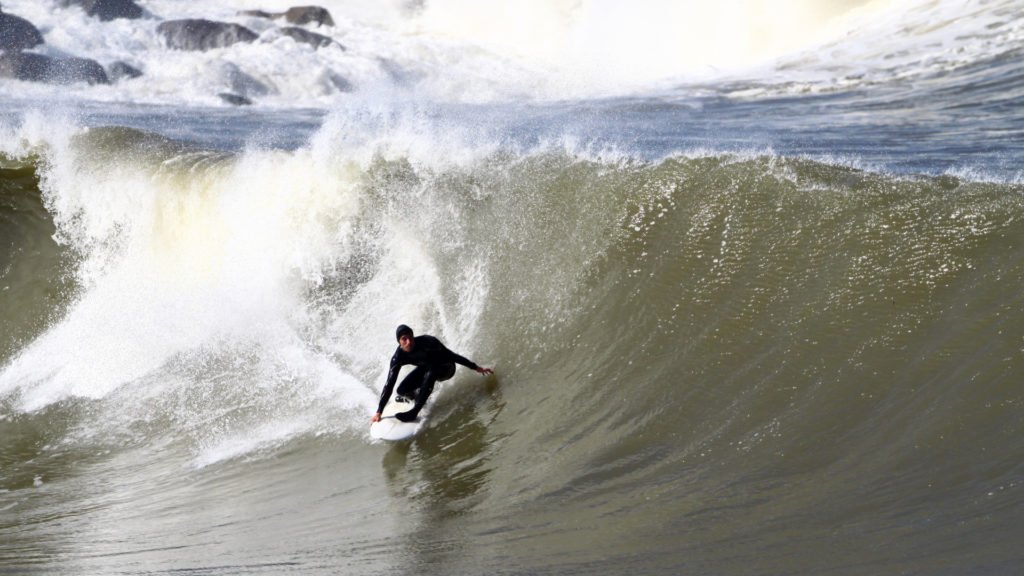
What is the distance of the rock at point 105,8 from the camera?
99.5 ft

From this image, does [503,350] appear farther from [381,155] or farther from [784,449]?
[381,155]

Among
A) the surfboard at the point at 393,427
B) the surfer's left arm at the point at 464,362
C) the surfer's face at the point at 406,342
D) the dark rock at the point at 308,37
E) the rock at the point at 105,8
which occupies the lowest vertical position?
the surfboard at the point at 393,427

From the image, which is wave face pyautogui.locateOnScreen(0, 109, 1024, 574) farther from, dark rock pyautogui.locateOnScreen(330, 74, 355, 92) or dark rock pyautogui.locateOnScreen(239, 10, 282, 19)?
dark rock pyautogui.locateOnScreen(239, 10, 282, 19)


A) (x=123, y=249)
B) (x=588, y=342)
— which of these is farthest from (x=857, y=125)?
(x=123, y=249)

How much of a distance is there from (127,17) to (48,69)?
4313 millimetres

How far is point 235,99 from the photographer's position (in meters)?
25.1

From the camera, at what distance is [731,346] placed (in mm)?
6637

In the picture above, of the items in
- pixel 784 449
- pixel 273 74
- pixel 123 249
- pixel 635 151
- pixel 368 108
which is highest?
pixel 273 74

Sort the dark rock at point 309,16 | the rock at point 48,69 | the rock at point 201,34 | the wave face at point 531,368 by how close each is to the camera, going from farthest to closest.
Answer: the dark rock at point 309,16 < the rock at point 201,34 < the rock at point 48,69 < the wave face at point 531,368

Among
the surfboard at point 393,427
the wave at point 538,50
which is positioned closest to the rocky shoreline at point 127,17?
the wave at point 538,50

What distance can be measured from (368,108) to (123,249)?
11.9 ft

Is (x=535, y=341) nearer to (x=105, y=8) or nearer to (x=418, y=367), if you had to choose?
(x=418, y=367)

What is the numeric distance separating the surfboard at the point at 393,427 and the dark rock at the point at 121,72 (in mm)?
22929

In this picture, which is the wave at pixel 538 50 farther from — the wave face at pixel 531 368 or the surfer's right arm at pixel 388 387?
the surfer's right arm at pixel 388 387
